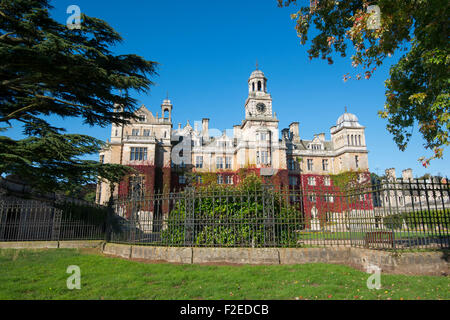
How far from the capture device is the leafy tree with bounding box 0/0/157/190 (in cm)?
1001

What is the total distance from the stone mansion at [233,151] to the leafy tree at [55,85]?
20.3m

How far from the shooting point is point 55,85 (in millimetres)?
11883

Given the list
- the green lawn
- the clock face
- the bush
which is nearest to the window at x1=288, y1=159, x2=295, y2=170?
the clock face

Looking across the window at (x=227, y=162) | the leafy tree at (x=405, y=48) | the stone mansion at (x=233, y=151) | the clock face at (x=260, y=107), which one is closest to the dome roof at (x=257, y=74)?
the stone mansion at (x=233, y=151)

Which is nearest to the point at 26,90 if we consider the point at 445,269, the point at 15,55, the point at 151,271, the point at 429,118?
the point at 15,55

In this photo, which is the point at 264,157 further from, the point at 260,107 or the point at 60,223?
the point at 60,223

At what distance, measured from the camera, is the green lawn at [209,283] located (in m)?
5.30

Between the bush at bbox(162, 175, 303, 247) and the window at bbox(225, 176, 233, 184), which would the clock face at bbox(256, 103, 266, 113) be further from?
the bush at bbox(162, 175, 303, 247)

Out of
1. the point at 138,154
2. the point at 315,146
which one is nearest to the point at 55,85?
the point at 138,154

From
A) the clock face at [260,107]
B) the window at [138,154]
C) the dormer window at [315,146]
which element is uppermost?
Answer: the clock face at [260,107]

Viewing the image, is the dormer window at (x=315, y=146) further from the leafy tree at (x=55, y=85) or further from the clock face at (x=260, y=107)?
the leafy tree at (x=55, y=85)

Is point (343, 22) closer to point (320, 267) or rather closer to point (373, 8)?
point (373, 8)
